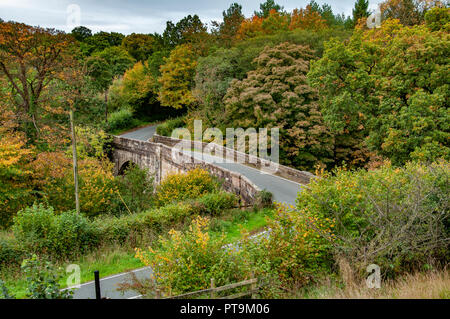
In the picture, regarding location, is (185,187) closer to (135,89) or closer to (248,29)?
(248,29)

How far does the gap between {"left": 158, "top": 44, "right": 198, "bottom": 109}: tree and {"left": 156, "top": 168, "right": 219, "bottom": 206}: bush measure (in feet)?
74.1

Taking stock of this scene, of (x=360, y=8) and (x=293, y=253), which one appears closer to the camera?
(x=293, y=253)

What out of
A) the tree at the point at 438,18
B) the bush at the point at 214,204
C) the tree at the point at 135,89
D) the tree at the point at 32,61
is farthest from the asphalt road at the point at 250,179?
the tree at the point at 135,89

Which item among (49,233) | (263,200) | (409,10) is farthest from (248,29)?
(49,233)

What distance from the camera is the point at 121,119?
147ft

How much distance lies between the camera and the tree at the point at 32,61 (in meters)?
18.5

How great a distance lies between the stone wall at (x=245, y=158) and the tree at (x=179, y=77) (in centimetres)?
843

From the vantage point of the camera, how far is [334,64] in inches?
720

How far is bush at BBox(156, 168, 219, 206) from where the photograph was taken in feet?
53.8

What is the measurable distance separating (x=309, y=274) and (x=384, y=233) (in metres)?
1.87

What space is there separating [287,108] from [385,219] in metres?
18.3

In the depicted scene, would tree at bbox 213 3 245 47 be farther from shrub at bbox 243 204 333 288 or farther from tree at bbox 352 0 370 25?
shrub at bbox 243 204 333 288
